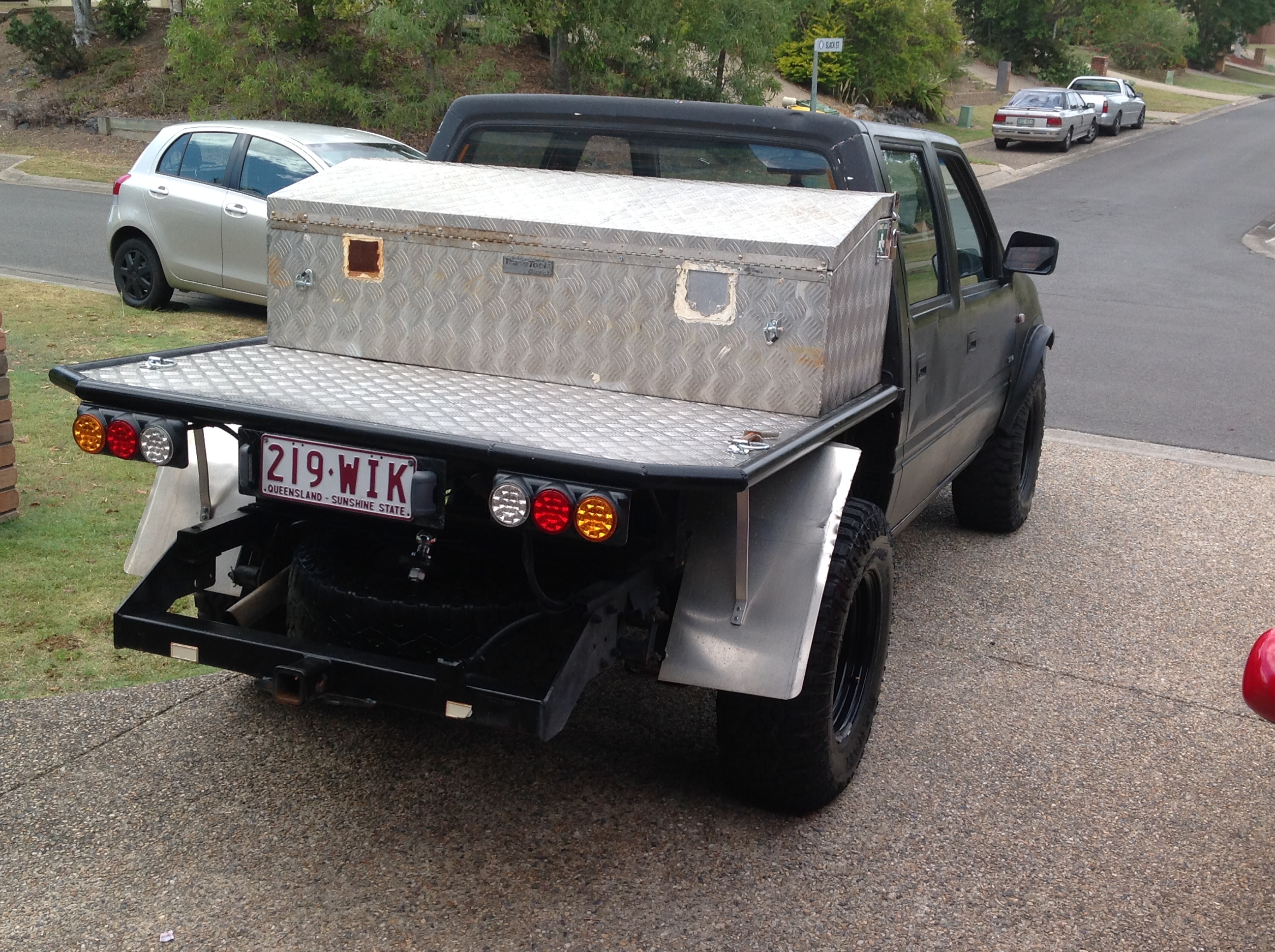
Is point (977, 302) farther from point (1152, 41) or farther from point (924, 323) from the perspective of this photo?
point (1152, 41)

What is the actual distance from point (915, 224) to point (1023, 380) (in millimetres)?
1744

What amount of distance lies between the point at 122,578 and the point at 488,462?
9.13 ft

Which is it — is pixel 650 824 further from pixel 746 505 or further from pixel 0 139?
pixel 0 139

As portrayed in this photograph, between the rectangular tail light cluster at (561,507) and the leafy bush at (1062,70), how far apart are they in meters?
49.3

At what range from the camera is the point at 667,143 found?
4.39 meters

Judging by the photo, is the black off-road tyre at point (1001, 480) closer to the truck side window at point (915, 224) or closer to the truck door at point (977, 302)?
the truck door at point (977, 302)

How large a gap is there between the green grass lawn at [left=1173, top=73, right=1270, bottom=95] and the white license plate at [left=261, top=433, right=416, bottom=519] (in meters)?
61.7

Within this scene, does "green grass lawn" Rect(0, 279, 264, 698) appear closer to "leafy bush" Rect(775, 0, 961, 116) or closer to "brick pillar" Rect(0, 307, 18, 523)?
"brick pillar" Rect(0, 307, 18, 523)

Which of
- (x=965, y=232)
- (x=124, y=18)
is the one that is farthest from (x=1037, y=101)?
(x=965, y=232)

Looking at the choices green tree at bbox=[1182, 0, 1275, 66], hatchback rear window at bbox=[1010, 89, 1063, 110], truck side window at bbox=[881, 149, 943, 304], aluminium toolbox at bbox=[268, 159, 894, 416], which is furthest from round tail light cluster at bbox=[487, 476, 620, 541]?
green tree at bbox=[1182, 0, 1275, 66]

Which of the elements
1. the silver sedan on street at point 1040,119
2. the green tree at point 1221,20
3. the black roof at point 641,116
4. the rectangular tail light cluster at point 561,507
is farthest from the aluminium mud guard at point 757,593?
the green tree at point 1221,20

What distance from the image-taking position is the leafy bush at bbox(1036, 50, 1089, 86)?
4766 centimetres

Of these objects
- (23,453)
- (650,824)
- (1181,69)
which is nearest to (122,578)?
(23,453)

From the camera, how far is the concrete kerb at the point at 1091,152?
26.9 m
